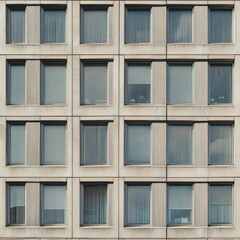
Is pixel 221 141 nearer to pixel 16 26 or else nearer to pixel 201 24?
pixel 201 24

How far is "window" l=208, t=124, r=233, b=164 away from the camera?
65.9 ft

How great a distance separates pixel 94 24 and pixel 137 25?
1.93 meters

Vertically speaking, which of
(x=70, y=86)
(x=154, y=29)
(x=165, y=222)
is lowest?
(x=165, y=222)

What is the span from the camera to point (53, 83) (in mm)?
20109

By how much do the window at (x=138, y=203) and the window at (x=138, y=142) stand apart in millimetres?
1194

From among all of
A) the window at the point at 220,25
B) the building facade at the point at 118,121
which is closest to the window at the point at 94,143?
the building facade at the point at 118,121

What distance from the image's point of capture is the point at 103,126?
20.0 meters

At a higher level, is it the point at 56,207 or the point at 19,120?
the point at 19,120

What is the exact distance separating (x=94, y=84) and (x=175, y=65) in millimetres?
3722

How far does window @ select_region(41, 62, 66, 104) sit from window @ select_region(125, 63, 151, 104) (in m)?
2.85

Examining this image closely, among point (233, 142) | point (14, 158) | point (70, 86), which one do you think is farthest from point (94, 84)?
point (233, 142)

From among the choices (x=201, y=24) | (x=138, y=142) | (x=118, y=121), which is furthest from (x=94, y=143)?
(x=201, y=24)

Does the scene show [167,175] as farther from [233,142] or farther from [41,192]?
[41,192]

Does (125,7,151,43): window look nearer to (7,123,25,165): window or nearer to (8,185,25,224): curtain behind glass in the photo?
(7,123,25,165): window
